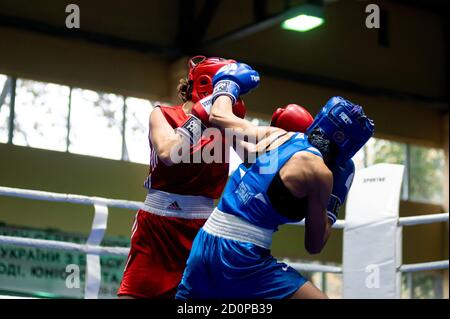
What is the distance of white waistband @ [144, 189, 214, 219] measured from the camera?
322 centimetres

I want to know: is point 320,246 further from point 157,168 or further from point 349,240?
point 349,240

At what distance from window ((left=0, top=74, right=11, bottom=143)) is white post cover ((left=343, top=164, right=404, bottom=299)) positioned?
4.85 m

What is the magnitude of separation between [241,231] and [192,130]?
478 millimetres

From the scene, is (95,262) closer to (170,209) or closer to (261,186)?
(170,209)

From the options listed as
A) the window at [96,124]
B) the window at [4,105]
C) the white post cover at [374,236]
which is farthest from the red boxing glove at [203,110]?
the window at [96,124]

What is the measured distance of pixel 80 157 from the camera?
9.12 meters

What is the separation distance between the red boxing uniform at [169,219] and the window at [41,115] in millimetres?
5872

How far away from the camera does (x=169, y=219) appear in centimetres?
322

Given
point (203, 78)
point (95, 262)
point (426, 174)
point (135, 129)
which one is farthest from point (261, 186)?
point (426, 174)

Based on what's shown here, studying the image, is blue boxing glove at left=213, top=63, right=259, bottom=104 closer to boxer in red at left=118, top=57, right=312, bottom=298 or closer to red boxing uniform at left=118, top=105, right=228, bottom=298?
boxer in red at left=118, top=57, right=312, bottom=298

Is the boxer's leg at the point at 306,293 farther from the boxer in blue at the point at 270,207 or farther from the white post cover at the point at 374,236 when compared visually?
the white post cover at the point at 374,236

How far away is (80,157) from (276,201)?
22.1ft
